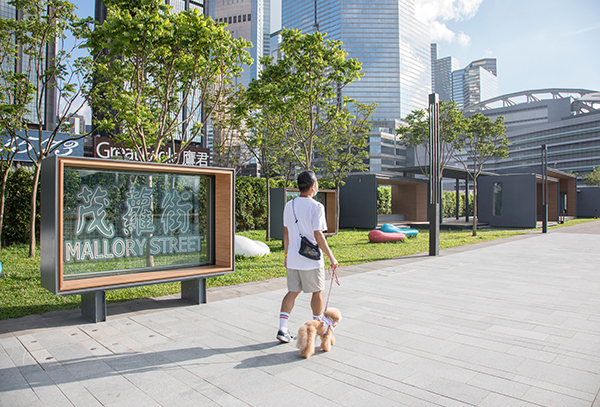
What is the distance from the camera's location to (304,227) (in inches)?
152

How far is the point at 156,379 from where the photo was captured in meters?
3.22

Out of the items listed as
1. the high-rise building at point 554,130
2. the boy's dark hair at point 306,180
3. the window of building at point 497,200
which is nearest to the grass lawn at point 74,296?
the boy's dark hair at point 306,180

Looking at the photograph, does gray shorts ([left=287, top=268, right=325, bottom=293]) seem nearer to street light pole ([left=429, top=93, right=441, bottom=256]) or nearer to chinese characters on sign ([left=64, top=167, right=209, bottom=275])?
chinese characters on sign ([left=64, top=167, right=209, bottom=275])

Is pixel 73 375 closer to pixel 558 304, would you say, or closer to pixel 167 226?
pixel 167 226

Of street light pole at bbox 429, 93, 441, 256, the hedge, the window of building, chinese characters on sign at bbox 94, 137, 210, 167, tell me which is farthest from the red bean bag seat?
the window of building

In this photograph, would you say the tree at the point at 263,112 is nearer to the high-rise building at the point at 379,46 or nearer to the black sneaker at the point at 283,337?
the black sneaker at the point at 283,337

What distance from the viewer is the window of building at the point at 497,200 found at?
1032 inches

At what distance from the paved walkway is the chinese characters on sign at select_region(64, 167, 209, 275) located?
0.77m

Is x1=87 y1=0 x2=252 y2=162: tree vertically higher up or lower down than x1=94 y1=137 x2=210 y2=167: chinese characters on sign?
higher up

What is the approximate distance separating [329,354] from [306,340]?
33 cm

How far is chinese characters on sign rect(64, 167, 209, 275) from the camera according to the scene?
16.5 feet

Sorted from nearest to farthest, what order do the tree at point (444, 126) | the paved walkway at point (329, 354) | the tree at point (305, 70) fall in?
the paved walkway at point (329, 354) < the tree at point (305, 70) < the tree at point (444, 126)

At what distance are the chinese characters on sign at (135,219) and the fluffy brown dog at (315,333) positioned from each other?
2864 millimetres

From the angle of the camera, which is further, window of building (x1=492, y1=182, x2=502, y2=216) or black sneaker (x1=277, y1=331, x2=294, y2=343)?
window of building (x1=492, y1=182, x2=502, y2=216)
